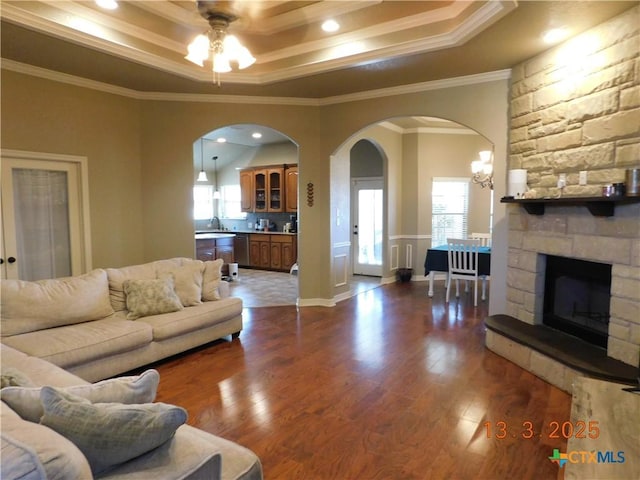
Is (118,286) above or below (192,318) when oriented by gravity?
above

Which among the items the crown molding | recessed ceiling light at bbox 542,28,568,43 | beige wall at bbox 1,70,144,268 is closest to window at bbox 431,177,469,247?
the crown molding

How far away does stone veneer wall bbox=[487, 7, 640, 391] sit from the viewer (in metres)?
2.94

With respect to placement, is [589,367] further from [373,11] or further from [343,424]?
[373,11]

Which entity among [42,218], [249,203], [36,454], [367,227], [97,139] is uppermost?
[97,139]

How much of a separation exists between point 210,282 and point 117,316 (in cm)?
101

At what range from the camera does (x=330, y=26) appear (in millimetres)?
4008

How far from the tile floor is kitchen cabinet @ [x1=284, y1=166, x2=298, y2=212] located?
153 cm

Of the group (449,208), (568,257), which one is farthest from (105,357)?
(449,208)

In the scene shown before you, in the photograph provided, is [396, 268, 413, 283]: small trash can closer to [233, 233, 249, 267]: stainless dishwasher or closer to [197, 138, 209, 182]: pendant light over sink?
[233, 233, 249, 267]: stainless dishwasher

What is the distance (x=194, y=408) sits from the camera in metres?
2.89

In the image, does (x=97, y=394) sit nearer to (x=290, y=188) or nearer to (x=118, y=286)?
(x=118, y=286)

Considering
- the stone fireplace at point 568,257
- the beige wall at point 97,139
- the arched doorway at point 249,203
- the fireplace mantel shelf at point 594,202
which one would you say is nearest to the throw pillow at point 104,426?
the stone fireplace at point 568,257

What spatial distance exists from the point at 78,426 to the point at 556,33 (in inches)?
164

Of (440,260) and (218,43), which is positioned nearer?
(218,43)
